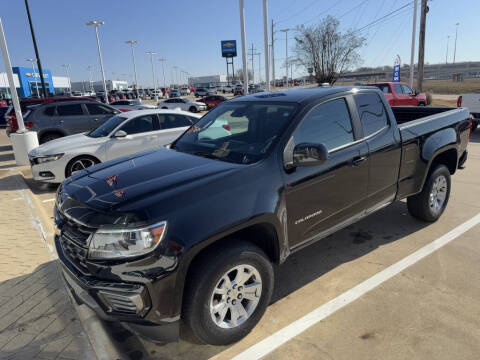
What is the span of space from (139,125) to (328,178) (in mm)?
5732

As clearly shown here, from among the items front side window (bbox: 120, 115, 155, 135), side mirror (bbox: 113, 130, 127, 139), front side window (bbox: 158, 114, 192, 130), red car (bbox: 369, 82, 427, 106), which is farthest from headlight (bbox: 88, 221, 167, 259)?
red car (bbox: 369, 82, 427, 106)

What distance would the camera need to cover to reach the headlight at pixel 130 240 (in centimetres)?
218

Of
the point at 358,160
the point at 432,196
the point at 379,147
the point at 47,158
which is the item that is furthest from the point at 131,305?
the point at 47,158

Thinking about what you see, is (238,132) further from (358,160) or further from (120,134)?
(120,134)

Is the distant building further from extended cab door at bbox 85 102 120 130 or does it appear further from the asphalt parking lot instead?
the asphalt parking lot

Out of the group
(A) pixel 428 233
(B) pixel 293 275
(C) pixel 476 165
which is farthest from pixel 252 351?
(C) pixel 476 165

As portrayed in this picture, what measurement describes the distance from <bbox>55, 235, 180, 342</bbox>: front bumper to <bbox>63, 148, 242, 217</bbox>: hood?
0.47 meters

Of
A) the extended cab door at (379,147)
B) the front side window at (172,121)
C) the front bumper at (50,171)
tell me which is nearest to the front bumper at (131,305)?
the extended cab door at (379,147)

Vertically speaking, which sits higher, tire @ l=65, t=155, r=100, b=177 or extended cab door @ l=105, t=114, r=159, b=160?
extended cab door @ l=105, t=114, r=159, b=160

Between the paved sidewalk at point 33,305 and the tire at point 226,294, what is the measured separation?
913 millimetres

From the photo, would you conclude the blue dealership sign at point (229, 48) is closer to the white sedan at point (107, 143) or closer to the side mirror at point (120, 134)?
the white sedan at point (107, 143)

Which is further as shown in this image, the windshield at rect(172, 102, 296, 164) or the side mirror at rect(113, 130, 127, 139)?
the side mirror at rect(113, 130, 127, 139)

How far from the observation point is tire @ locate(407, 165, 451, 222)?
14.7ft

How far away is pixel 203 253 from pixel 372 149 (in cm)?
214
